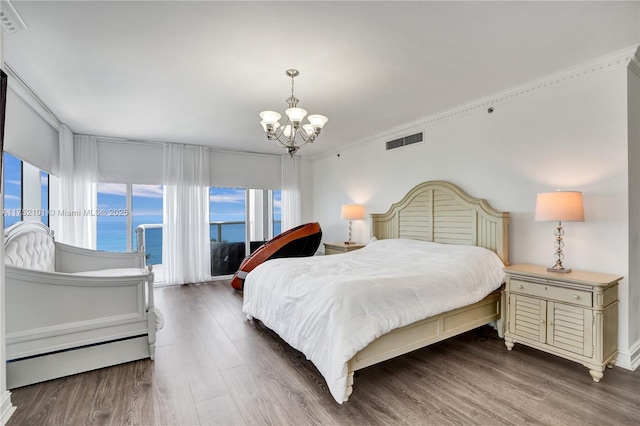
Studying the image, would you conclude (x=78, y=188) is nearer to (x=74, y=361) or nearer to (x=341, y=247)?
(x=74, y=361)

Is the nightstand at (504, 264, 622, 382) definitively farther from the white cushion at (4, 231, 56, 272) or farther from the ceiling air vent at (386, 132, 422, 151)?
the white cushion at (4, 231, 56, 272)

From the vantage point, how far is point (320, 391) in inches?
88.2

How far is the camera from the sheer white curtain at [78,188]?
181 inches

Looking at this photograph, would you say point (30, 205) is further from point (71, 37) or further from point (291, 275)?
point (291, 275)

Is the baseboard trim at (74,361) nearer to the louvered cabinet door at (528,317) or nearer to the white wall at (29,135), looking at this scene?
the white wall at (29,135)

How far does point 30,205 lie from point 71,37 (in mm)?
2642

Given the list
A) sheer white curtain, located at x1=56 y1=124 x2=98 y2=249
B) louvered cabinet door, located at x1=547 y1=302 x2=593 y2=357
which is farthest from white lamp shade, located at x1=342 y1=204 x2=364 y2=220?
sheer white curtain, located at x1=56 y1=124 x2=98 y2=249

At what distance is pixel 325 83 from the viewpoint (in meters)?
3.09

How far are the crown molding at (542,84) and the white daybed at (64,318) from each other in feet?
→ 12.5

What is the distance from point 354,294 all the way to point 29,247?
9.55ft

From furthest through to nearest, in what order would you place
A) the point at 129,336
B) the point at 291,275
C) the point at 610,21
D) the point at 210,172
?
the point at 210,172, the point at 291,275, the point at 129,336, the point at 610,21

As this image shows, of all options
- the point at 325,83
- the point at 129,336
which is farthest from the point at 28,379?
the point at 325,83

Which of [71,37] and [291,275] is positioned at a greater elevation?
[71,37]

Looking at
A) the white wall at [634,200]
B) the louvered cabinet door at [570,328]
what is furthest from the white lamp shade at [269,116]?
the white wall at [634,200]
